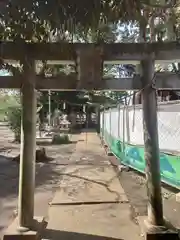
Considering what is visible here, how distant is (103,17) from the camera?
12.7ft

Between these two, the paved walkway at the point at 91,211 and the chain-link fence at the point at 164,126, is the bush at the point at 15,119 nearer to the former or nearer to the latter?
the chain-link fence at the point at 164,126

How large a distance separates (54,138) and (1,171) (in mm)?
11634

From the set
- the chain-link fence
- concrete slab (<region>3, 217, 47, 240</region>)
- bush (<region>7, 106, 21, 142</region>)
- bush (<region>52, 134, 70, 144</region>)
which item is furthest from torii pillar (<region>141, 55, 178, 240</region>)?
bush (<region>7, 106, 21, 142</region>)

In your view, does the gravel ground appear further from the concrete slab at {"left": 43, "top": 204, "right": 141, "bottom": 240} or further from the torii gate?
the torii gate

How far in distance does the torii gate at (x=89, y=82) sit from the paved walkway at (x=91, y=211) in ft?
2.32

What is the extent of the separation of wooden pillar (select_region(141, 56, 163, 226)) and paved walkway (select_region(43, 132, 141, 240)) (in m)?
0.56

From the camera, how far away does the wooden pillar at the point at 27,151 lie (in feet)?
15.9

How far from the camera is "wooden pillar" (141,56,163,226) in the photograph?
16.0 ft

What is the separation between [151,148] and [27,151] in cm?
166

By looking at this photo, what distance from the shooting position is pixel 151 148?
4879 millimetres

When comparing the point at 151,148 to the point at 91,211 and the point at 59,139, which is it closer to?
the point at 91,211

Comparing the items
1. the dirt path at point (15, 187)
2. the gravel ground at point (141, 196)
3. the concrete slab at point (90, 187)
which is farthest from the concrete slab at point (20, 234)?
the gravel ground at point (141, 196)

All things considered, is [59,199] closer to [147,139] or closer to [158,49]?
[147,139]

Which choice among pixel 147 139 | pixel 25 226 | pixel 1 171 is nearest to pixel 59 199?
pixel 25 226
